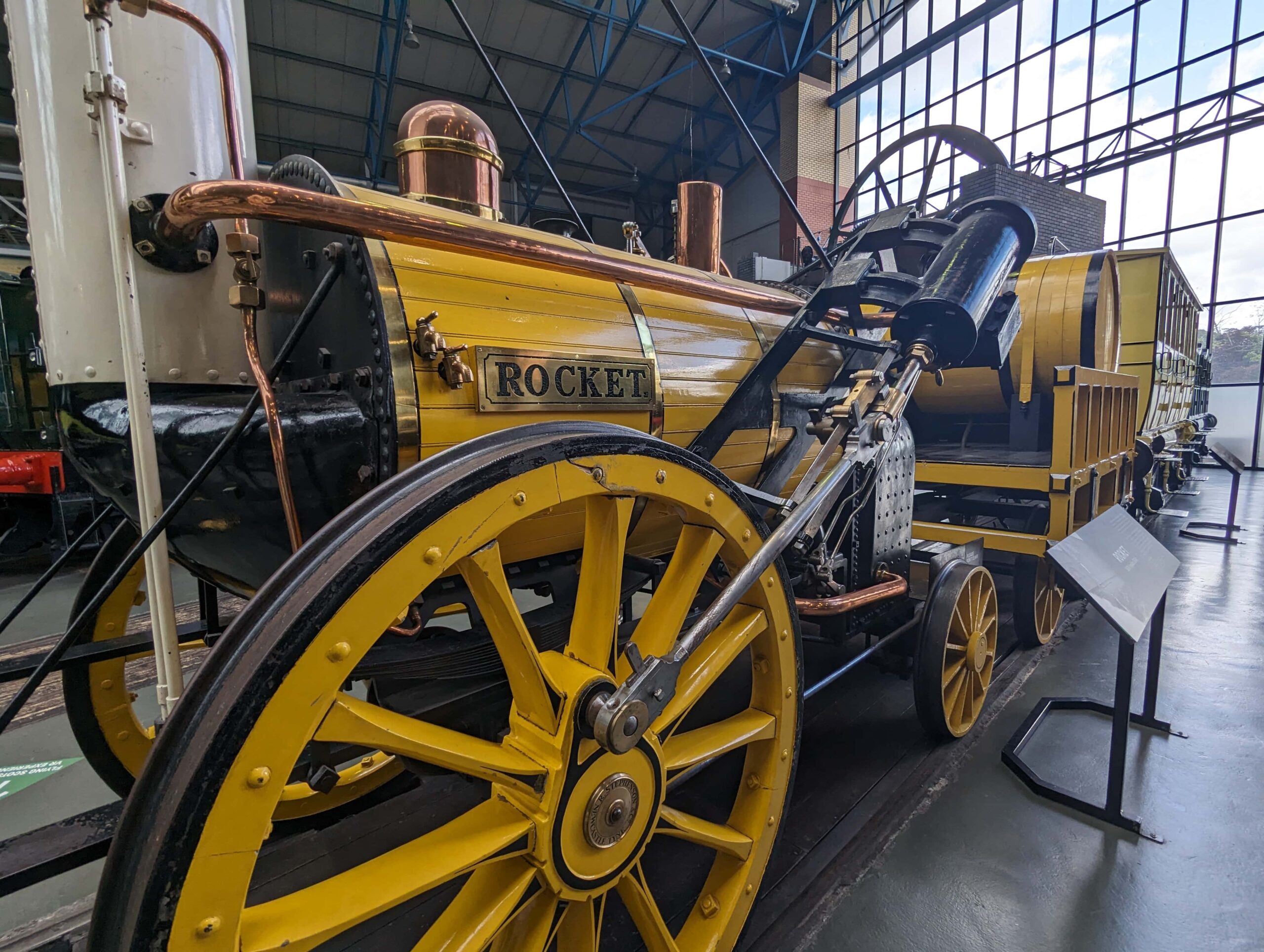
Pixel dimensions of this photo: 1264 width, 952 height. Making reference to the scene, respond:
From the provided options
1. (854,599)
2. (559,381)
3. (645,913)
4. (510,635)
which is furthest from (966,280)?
(645,913)

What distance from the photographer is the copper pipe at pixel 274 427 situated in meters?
0.95

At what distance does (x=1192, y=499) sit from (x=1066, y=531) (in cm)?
793

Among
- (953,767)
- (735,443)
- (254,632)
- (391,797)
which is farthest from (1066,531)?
(254,632)

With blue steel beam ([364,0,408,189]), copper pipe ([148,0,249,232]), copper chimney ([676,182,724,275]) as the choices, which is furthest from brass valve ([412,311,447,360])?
blue steel beam ([364,0,408,189])

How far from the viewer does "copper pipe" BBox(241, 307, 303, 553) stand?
3.12ft

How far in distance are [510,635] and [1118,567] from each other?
6.75ft

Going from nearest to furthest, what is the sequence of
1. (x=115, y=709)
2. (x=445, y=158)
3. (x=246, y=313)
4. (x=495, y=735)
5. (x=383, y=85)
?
(x=246, y=313), (x=495, y=735), (x=445, y=158), (x=115, y=709), (x=383, y=85)

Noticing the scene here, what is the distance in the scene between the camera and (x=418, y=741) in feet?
2.74

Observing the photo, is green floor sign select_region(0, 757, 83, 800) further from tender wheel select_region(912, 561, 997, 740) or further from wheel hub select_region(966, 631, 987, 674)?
wheel hub select_region(966, 631, 987, 674)

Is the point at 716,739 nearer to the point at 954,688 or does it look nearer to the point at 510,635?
the point at 510,635

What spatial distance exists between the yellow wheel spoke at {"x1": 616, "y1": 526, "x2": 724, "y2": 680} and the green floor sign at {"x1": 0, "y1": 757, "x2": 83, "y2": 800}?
259 cm

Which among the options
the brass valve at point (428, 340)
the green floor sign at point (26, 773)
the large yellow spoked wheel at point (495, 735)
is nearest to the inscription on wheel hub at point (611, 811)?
the large yellow spoked wheel at point (495, 735)

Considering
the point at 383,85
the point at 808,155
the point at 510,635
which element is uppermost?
the point at 383,85

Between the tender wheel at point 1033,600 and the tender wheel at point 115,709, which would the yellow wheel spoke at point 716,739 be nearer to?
the tender wheel at point 115,709
